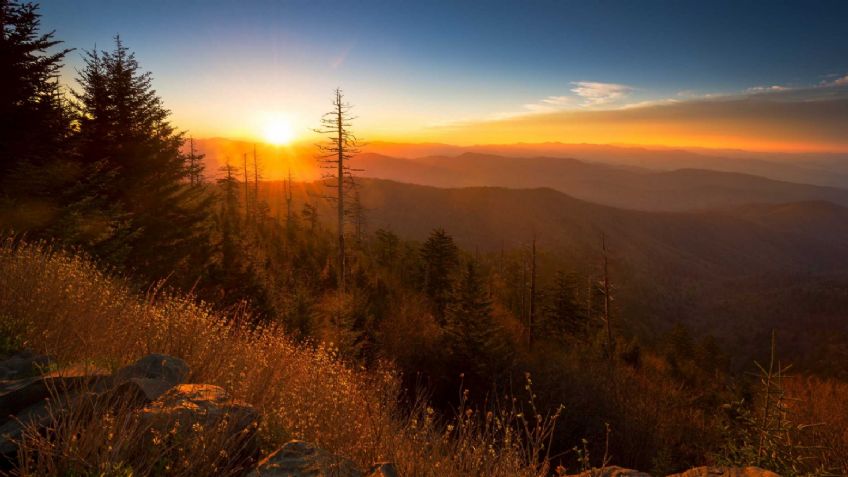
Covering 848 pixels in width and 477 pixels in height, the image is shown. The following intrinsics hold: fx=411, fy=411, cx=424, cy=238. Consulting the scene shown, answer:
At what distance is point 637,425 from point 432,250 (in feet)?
70.0

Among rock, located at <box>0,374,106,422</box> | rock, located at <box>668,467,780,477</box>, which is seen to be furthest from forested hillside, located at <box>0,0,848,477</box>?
rock, located at <box>668,467,780,477</box>

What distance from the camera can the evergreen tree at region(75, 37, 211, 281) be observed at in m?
16.4

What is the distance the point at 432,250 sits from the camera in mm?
37719

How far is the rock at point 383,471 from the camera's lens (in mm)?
3065

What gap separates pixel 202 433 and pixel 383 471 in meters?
1.35

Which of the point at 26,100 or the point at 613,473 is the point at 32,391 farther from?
the point at 26,100

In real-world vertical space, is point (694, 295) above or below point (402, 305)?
below

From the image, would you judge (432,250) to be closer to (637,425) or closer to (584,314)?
(584,314)

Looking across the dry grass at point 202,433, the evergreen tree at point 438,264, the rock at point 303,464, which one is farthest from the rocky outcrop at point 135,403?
the evergreen tree at point 438,264

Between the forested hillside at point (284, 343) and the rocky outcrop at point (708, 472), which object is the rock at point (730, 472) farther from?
the forested hillside at point (284, 343)

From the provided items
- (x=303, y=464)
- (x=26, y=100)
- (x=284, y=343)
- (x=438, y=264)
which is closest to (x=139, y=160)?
(x=26, y=100)

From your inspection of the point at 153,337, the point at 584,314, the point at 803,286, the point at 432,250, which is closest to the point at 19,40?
the point at 153,337

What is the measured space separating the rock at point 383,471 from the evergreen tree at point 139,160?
54.6 ft

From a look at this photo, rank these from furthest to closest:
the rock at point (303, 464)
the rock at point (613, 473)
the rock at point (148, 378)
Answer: the rock at point (613, 473)
the rock at point (148, 378)
the rock at point (303, 464)
